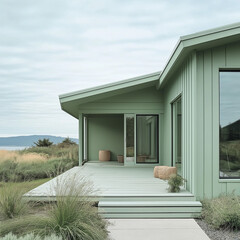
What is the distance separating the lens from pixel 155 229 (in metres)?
4.38

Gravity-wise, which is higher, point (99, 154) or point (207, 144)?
point (207, 144)

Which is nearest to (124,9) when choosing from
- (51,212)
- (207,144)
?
(207,144)

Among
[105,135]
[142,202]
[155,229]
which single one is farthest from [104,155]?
[155,229]

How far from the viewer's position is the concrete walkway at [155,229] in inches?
157

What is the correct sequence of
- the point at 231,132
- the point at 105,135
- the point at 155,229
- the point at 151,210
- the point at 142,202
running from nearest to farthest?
the point at 155,229, the point at 151,210, the point at 142,202, the point at 231,132, the point at 105,135

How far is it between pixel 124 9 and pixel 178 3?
207cm

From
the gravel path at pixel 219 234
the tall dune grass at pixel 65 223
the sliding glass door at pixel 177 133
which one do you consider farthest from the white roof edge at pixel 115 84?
the tall dune grass at pixel 65 223

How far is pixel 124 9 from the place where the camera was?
10.9m

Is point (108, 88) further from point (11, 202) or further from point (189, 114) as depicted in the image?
point (11, 202)

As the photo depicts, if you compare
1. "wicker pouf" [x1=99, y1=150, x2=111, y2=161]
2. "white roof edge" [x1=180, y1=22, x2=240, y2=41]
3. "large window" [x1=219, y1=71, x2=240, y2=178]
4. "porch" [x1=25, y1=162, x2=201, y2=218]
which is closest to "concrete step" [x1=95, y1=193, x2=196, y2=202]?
"porch" [x1=25, y1=162, x2=201, y2=218]

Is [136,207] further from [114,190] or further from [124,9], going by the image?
[124,9]

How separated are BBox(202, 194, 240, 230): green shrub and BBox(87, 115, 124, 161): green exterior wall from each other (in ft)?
30.4

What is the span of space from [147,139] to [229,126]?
5200 mm

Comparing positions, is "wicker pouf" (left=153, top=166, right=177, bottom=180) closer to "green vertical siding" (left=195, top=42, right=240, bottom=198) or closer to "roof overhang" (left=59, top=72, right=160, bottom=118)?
"green vertical siding" (left=195, top=42, right=240, bottom=198)
